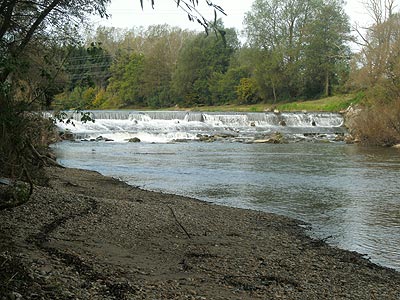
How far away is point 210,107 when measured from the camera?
63.2 metres

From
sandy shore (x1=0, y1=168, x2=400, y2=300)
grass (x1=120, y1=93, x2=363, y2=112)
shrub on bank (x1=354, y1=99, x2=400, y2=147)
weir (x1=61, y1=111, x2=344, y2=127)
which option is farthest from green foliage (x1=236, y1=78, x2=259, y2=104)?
sandy shore (x1=0, y1=168, x2=400, y2=300)

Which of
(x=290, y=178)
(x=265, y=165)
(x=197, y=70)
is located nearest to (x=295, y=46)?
(x=197, y=70)

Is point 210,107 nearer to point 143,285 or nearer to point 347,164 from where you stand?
point 347,164

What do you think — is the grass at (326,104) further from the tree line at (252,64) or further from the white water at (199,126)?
the white water at (199,126)

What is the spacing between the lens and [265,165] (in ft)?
73.9

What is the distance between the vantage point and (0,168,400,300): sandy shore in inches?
196

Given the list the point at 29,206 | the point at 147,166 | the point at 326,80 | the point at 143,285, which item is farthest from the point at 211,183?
the point at 326,80

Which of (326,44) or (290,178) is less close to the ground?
(326,44)

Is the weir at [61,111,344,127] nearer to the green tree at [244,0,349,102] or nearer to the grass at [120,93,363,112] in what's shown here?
the grass at [120,93,363,112]

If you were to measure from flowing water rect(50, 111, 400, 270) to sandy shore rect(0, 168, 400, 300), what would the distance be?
1.35 meters

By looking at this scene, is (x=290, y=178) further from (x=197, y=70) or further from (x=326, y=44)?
(x=197, y=70)

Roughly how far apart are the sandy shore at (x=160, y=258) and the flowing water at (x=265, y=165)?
135 cm

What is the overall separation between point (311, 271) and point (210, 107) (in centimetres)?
5653

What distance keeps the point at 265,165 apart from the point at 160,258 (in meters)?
16.1
